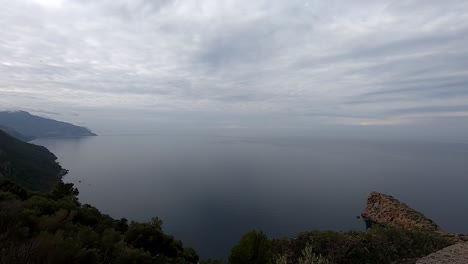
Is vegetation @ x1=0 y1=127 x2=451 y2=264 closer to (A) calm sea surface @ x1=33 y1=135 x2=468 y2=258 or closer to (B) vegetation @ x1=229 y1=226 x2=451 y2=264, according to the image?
(B) vegetation @ x1=229 y1=226 x2=451 y2=264

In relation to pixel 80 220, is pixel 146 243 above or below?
below

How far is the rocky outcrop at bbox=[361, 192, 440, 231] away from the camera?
59.7 metres

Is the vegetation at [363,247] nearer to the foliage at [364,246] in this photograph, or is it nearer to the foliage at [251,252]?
the foliage at [364,246]

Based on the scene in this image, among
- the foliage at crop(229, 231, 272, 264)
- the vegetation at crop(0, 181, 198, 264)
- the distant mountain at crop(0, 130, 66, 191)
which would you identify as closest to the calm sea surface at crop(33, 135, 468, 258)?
the distant mountain at crop(0, 130, 66, 191)

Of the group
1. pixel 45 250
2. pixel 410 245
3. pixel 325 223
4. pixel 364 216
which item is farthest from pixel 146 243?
pixel 364 216

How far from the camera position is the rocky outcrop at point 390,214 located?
196 feet

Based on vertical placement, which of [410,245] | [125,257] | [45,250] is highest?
[45,250]

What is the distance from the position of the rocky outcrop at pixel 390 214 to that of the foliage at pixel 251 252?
176ft

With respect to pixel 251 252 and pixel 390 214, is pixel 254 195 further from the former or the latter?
pixel 251 252

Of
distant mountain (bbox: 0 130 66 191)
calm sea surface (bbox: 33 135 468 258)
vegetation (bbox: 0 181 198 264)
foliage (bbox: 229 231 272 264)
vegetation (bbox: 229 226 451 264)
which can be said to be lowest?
calm sea surface (bbox: 33 135 468 258)

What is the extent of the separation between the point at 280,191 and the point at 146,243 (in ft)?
281

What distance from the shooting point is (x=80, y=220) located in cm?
1533

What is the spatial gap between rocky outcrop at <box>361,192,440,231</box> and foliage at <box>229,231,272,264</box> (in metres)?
53.5

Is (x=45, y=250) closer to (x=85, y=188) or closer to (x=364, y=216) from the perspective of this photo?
(x=364, y=216)
